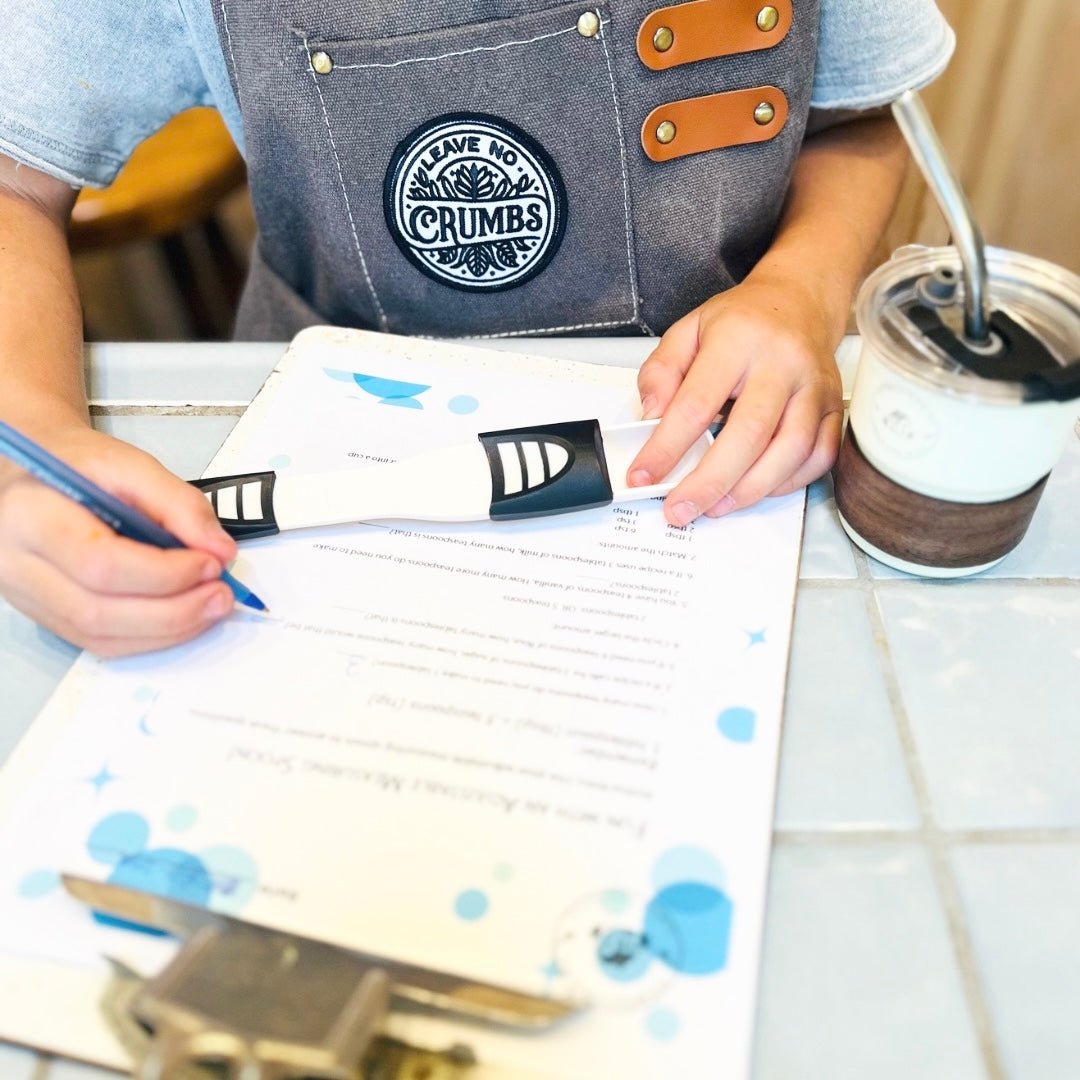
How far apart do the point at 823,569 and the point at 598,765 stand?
5.8 inches

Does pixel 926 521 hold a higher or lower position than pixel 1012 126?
higher

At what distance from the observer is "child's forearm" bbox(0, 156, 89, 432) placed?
0.42 m

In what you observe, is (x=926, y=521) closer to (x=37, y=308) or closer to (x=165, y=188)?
(x=37, y=308)

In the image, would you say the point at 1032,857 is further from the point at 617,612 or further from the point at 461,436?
the point at 461,436

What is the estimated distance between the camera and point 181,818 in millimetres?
302

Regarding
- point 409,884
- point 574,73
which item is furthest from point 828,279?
point 409,884

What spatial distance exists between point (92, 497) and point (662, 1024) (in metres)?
0.27

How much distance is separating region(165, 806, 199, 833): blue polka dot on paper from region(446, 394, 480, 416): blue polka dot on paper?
23cm

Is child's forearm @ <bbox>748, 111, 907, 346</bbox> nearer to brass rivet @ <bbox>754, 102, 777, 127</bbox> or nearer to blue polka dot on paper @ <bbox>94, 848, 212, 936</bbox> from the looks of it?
brass rivet @ <bbox>754, 102, 777, 127</bbox>

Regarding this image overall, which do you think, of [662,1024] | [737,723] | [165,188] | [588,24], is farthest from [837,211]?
[165,188]

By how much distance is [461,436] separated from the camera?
44cm

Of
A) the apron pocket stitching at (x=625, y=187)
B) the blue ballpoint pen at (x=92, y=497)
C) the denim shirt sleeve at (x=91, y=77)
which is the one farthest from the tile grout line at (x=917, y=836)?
the denim shirt sleeve at (x=91, y=77)

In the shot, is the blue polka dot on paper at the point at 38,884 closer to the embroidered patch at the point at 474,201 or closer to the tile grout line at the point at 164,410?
the tile grout line at the point at 164,410

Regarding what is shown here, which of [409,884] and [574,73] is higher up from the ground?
[574,73]
